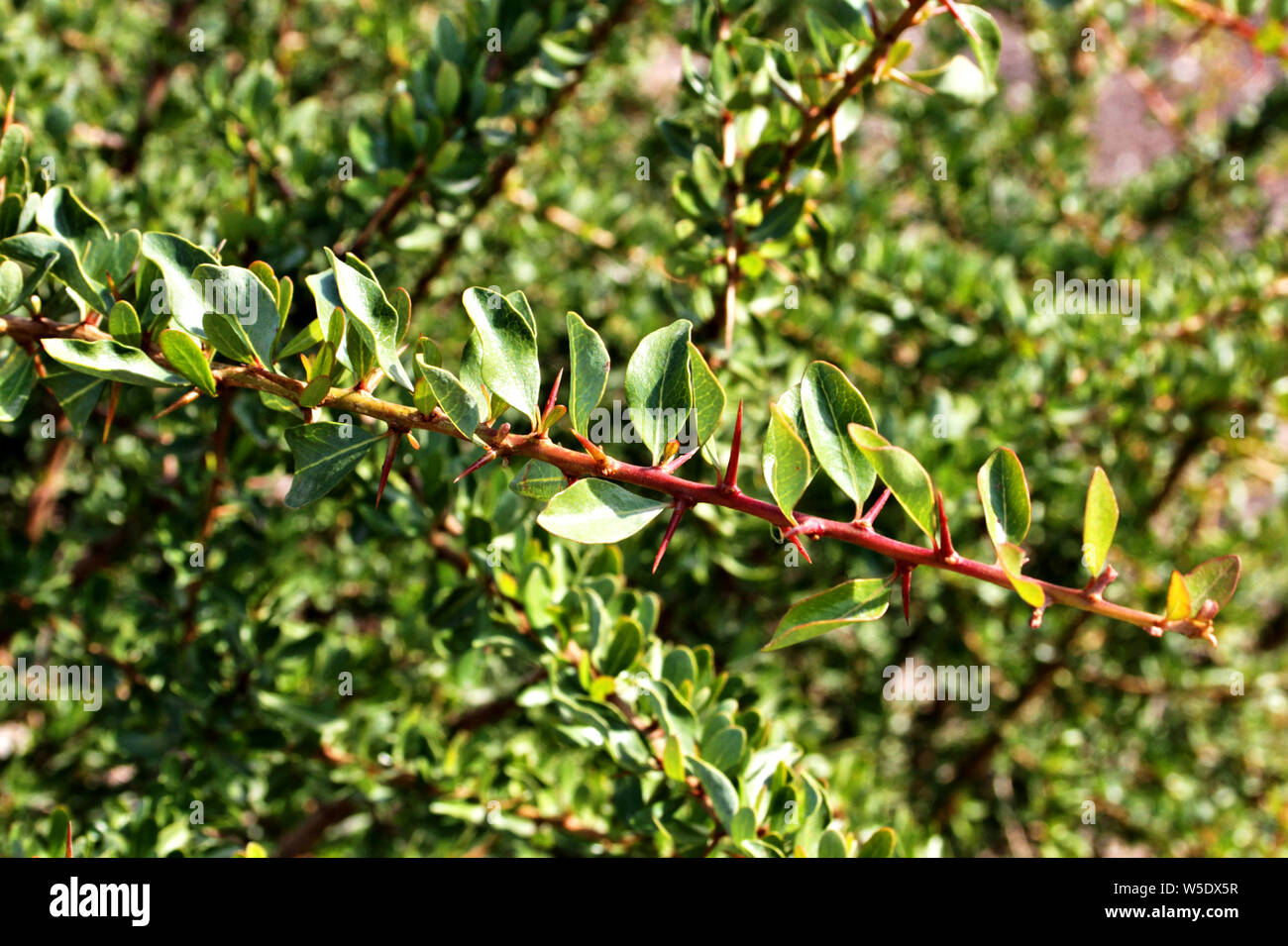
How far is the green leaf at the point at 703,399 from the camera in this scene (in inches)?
20.7

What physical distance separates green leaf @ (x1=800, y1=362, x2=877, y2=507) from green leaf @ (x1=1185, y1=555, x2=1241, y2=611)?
0.18m

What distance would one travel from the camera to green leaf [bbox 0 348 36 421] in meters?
0.56

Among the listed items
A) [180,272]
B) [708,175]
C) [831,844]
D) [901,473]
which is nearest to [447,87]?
[708,175]

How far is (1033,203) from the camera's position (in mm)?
1671

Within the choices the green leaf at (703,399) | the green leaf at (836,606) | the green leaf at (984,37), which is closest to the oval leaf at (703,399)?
the green leaf at (703,399)

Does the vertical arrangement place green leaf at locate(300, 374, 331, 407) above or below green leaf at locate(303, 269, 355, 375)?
below

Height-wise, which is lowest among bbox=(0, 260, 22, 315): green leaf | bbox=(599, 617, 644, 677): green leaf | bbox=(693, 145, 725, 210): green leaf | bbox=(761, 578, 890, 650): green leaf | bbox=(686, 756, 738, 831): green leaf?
bbox=(686, 756, 738, 831): green leaf

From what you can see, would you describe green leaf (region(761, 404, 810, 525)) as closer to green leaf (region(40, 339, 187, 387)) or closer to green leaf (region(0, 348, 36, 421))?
green leaf (region(40, 339, 187, 387))

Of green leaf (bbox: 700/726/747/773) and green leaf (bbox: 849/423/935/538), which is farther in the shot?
green leaf (bbox: 700/726/747/773)

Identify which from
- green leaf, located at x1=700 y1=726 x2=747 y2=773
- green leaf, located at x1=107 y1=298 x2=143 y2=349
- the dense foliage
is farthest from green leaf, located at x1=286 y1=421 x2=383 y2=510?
green leaf, located at x1=700 y1=726 x2=747 y2=773

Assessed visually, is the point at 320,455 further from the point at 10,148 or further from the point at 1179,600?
the point at 1179,600

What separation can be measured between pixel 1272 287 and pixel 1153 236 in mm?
688
